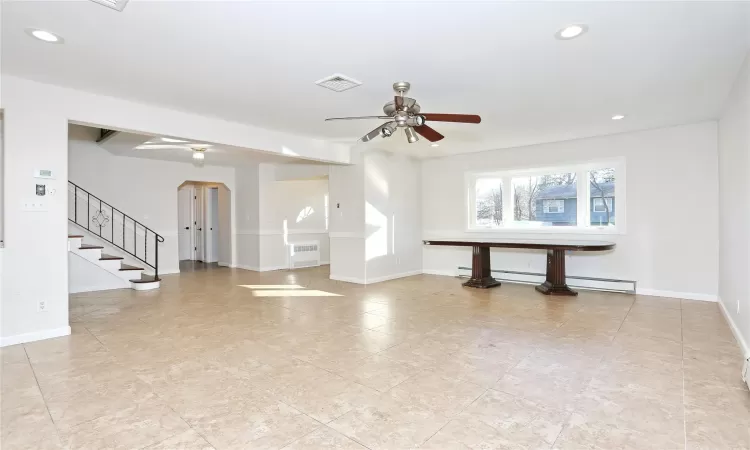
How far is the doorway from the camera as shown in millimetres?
10609

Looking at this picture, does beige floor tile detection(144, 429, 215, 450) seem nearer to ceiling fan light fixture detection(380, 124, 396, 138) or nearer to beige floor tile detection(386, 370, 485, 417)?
beige floor tile detection(386, 370, 485, 417)

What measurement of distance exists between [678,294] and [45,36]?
24.8 ft

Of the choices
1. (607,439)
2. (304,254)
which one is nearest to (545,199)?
(607,439)

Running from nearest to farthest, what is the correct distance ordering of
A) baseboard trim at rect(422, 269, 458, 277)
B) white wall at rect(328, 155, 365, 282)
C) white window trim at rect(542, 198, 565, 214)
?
white window trim at rect(542, 198, 565, 214) → white wall at rect(328, 155, 365, 282) → baseboard trim at rect(422, 269, 458, 277)

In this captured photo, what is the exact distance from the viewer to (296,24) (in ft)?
8.29

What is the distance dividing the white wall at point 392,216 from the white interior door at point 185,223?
672 cm

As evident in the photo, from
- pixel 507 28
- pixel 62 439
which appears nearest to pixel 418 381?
pixel 62 439

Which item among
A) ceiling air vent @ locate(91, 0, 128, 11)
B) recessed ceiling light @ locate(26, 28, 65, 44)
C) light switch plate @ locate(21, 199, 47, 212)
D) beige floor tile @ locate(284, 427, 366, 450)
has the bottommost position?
beige floor tile @ locate(284, 427, 366, 450)

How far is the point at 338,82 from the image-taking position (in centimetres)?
353

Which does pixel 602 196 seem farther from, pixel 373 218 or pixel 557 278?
pixel 373 218

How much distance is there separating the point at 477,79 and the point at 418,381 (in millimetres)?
2680

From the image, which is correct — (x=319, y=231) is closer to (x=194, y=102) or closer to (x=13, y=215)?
(x=194, y=102)

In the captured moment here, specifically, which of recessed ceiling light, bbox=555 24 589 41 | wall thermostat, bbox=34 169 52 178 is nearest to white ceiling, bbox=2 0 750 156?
recessed ceiling light, bbox=555 24 589 41

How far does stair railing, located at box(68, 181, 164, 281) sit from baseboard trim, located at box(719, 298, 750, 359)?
7747 millimetres
